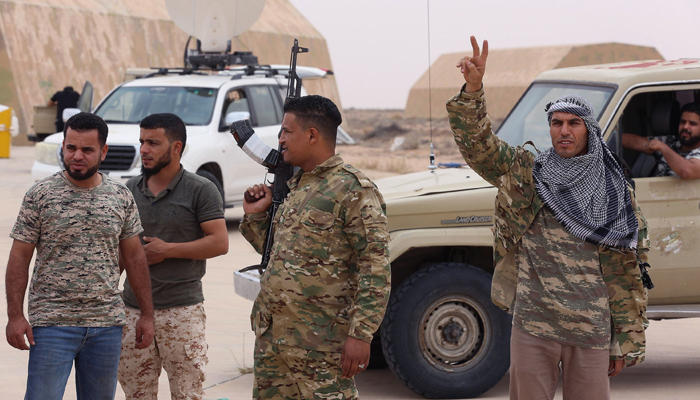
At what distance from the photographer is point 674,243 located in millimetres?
5727

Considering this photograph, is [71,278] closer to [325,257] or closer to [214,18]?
[325,257]

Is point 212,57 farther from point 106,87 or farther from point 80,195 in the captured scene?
point 106,87

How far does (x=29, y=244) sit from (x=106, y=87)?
30.4m

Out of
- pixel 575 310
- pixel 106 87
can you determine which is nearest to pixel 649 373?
pixel 575 310

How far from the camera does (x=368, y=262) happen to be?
11.6 ft

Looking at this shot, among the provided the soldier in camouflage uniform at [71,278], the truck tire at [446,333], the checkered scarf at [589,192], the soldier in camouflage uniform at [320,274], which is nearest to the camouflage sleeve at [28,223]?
the soldier in camouflage uniform at [71,278]

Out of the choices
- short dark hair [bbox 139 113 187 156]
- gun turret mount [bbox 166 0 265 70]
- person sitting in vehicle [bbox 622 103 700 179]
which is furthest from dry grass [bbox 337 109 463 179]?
short dark hair [bbox 139 113 187 156]

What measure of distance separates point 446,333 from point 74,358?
2.62 meters

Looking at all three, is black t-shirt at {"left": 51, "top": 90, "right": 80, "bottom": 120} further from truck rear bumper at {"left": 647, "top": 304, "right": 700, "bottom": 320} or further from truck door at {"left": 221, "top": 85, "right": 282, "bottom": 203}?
truck rear bumper at {"left": 647, "top": 304, "right": 700, "bottom": 320}

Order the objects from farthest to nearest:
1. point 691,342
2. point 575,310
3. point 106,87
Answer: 1. point 106,87
2. point 691,342
3. point 575,310

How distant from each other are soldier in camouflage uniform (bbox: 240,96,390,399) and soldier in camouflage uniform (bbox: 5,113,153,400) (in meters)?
0.69

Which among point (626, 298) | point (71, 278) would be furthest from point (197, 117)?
point (626, 298)

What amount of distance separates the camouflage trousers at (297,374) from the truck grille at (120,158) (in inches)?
317

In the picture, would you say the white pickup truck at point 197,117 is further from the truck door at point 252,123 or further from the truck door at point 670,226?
the truck door at point 670,226
